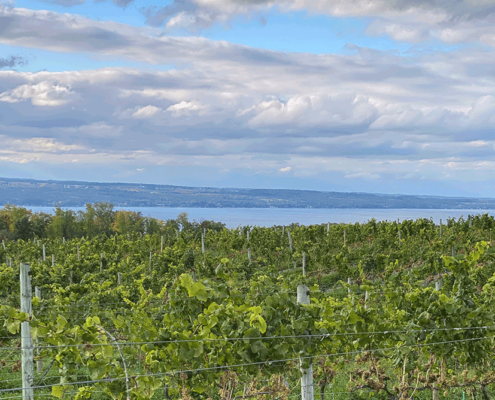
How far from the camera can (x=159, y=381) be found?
3992 mm

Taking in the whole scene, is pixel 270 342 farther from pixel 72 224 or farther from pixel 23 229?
pixel 23 229

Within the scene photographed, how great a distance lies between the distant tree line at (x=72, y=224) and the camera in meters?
49.9

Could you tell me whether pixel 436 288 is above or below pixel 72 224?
above

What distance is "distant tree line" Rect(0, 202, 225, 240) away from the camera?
49938mm

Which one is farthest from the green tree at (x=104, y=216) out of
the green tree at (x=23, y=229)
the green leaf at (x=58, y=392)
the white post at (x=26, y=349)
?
the green leaf at (x=58, y=392)

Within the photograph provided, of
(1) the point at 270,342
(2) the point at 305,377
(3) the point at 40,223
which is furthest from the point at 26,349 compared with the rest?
(3) the point at 40,223

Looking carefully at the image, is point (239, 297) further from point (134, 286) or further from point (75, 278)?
point (75, 278)

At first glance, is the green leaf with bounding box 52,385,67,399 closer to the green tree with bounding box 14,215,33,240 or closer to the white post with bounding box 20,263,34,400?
the white post with bounding box 20,263,34,400

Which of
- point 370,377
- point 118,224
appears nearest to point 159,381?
point 370,377

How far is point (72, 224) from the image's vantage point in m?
51.0

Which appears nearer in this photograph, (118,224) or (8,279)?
(8,279)

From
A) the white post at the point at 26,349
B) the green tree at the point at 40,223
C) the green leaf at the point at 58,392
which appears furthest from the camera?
the green tree at the point at 40,223

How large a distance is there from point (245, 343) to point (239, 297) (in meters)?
0.49

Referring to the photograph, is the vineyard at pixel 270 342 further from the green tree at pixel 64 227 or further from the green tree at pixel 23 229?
the green tree at pixel 23 229
